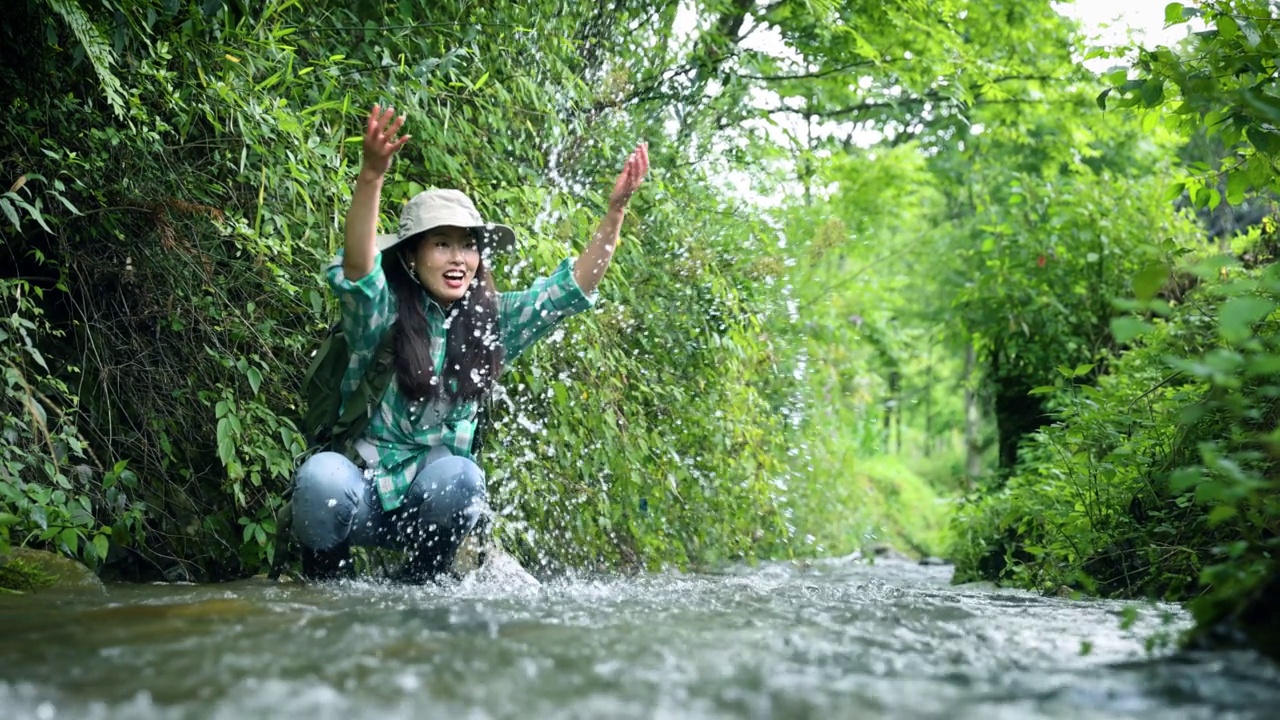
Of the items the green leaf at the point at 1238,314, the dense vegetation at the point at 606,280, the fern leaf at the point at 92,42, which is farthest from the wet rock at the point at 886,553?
the green leaf at the point at 1238,314

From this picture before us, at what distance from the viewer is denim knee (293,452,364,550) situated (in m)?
4.05

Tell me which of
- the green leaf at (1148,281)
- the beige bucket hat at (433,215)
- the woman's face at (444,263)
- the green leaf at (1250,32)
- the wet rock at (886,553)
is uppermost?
the green leaf at (1250,32)

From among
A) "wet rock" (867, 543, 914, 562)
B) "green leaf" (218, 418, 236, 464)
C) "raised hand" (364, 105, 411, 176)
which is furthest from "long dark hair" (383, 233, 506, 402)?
"wet rock" (867, 543, 914, 562)

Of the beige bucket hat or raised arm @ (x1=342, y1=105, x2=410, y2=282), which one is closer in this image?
raised arm @ (x1=342, y1=105, x2=410, y2=282)

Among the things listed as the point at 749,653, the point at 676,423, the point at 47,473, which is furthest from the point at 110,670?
the point at 676,423

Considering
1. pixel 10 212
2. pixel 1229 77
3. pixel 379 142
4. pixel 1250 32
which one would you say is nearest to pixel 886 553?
pixel 1229 77

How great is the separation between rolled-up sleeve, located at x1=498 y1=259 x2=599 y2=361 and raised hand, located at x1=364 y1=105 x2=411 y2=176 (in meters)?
0.92

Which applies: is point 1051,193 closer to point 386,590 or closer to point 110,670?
point 386,590

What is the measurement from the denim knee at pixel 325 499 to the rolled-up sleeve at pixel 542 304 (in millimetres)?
835

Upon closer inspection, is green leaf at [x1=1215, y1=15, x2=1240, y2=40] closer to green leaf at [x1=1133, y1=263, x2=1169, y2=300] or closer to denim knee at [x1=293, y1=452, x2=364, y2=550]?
green leaf at [x1=1133, y1=263, x2=1169, y2=300]

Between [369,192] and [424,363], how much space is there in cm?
69

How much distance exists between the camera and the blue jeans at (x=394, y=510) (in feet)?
13.4

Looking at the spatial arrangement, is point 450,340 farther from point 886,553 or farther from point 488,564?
point 886,553

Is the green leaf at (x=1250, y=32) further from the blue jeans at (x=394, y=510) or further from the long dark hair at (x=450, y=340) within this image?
the blue jeans at (x=394, y=510)
